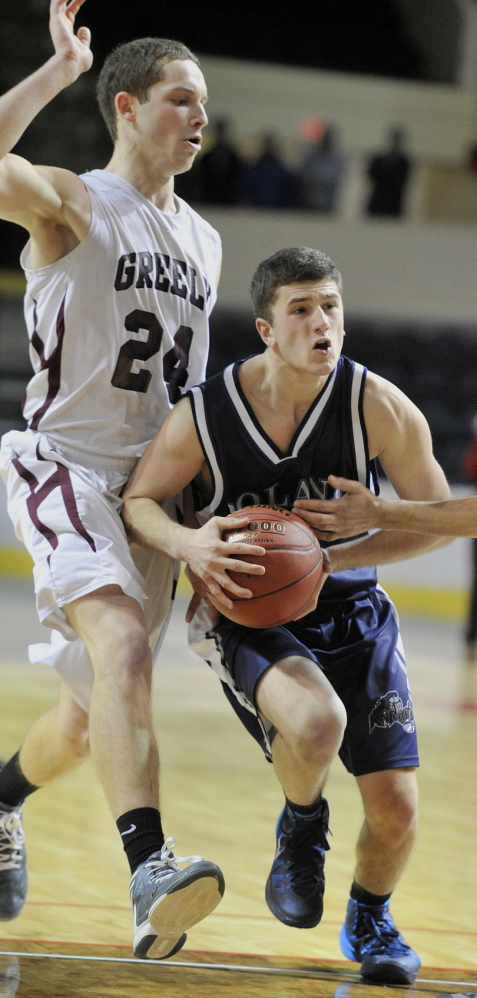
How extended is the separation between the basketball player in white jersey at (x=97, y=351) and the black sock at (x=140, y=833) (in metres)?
0.21

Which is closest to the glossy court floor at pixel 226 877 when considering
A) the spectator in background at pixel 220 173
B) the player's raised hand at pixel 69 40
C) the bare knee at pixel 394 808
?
the bare knee at pixel 394 808

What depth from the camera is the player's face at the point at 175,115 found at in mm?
3322

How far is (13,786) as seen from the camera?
371cm

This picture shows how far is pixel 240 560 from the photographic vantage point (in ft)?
9.53

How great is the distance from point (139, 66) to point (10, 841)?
2390 mm

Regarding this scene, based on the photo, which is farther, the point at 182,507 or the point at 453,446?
the point at 453,446

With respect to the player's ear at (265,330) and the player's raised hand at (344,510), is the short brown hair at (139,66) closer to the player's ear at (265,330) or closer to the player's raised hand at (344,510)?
the player's ear at (265,330)

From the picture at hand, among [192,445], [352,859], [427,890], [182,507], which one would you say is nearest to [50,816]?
[352,859]

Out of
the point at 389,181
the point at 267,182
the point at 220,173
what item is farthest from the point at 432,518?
the point at 389,181

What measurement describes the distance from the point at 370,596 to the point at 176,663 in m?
5.48

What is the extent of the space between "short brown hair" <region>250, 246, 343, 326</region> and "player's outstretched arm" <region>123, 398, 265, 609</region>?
1.15 ft

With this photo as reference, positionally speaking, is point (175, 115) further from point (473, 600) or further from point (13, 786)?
point (473, 600)

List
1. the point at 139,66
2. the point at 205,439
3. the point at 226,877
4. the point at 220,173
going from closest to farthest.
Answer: the point at 205,439
the point at 139,66
the point at 226,877
the point at 220,173

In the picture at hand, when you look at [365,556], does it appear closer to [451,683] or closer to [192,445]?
[192,445]
